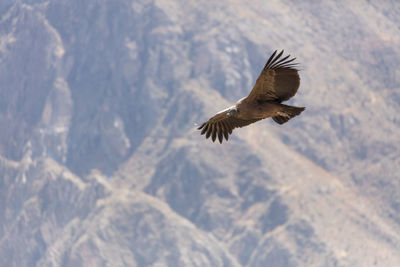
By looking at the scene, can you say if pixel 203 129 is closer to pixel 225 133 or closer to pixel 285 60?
pixel 225 133

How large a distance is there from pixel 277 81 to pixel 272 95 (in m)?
0.92

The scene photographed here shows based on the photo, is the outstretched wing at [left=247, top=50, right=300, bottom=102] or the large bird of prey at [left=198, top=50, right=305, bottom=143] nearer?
the outstretched wing at [left=247, top=50, right=300, bottom=102]

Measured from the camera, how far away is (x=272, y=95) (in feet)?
118

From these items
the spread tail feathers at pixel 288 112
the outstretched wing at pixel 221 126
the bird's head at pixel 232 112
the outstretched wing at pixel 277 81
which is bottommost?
the outstretched wing at pixel 221 126

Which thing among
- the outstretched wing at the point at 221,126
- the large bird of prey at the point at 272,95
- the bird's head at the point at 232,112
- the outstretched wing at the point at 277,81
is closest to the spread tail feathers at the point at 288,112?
the large bird of prey at the point at 272,95

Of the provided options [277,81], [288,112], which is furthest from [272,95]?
[288,112]

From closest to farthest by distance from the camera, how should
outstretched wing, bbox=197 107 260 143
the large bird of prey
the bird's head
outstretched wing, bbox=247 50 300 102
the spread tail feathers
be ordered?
outstretched wing, bbox=247 50 300 102 < the large bird of prey < the spread tail feathers < the bird's head < outstretched wing, bbox=197 107 260 143

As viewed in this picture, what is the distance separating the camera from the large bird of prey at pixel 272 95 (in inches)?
1362

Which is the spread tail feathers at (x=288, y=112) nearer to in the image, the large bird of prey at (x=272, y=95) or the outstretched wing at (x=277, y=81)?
the large bird of prey at (x=272, y=95)

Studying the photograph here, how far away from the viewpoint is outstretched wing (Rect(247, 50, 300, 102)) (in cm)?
3444

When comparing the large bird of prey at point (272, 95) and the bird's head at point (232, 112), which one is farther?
the bird's head at point (232, 112)

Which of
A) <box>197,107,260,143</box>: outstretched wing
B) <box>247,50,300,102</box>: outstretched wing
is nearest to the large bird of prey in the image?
<box>247,50,300,102</box>: outstretched wing

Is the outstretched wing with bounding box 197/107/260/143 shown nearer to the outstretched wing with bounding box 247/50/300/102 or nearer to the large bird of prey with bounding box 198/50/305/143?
the large bird of prey with bounding box 198/50/305/143

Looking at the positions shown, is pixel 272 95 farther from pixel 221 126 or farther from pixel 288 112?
pixel 221 126
